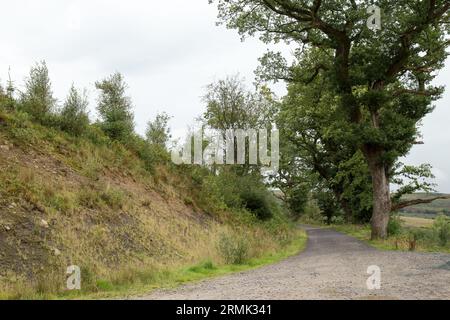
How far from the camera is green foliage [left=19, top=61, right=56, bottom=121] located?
63.5 feet

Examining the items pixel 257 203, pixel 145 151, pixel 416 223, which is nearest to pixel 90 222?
pixel 145 151

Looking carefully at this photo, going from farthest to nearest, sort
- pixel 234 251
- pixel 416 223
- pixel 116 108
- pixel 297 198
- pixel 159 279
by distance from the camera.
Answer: pixel 416 223
pixel 297 198
pixel 116 108
pixel 234 251
pixel 159 279

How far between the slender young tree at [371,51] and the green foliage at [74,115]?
8.98m

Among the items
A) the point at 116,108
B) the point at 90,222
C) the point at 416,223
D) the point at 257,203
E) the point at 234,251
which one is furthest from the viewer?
the point at 416,223

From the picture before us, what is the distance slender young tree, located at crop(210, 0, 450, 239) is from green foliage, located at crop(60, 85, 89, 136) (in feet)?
29.5

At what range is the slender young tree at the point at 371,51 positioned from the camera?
70.2 ft

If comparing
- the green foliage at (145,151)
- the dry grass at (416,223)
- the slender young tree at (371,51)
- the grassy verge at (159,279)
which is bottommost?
the dry grass at (416,223)

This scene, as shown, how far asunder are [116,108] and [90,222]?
39.3ft

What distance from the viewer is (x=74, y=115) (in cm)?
2034

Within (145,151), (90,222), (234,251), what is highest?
(145,151)

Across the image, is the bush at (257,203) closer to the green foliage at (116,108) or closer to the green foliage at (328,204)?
the green foliage at (116,108)

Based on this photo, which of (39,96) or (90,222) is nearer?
(90,222)

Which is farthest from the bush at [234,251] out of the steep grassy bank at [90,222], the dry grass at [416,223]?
the dry grass at [416,223]

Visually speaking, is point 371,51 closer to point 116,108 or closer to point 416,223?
point 116,108
